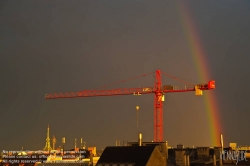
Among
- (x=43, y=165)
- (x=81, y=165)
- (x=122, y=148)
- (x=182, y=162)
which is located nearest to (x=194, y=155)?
(x=182, y=162)

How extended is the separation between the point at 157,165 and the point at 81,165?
53013 mm

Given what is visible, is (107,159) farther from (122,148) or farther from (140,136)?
(140,136)

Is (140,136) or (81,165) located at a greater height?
(140,136)

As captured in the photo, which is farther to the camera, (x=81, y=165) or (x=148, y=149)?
(x=81, y=165)

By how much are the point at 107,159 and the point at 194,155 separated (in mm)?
44313

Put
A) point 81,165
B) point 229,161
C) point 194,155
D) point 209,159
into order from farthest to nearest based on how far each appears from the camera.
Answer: point 81,165
point 194,155
point 209,159
point 229,161

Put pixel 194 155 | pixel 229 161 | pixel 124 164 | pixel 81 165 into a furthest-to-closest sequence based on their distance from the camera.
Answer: pixel 81 165
pixel 194 155
pixel 229 161
pixel 124 164

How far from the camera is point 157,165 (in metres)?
84.9

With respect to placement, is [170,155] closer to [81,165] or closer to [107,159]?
[81,165]

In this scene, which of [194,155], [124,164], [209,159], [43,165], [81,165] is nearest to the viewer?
[124,164]

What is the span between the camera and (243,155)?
118 m

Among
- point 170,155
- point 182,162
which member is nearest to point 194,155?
point 170,155

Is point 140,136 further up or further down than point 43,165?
further up

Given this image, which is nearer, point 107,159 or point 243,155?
point 107,159
